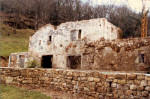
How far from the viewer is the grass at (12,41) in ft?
75.7

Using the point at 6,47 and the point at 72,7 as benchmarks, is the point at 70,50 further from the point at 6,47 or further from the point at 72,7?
the point at 72,7

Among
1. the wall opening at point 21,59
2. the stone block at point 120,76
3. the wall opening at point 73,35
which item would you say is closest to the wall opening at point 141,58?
the stone block at point 120,76

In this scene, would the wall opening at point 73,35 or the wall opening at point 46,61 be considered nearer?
the wall opening at point 73,35

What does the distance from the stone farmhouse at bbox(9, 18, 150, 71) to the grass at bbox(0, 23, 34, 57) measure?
6.82 m

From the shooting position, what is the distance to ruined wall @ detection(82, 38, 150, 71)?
32.0ft

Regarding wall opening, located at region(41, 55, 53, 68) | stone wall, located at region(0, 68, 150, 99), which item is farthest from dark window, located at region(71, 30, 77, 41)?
stone wall, located at region(0, 68, 150, 99)

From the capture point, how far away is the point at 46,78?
Result: 7879mm

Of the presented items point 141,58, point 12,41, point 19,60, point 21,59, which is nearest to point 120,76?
point 141,58

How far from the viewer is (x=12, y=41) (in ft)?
90.7

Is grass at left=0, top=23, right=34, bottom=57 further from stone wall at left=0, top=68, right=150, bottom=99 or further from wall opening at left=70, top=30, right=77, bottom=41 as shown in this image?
stone wall at left=0, top=68, right=150, bottom=99

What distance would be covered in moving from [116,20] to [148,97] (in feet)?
87.8

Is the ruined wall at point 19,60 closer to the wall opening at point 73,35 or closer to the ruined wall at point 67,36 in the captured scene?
the ruined wall at point 67,36

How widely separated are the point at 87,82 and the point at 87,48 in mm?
6306

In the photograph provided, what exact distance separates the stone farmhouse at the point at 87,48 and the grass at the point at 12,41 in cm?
682
